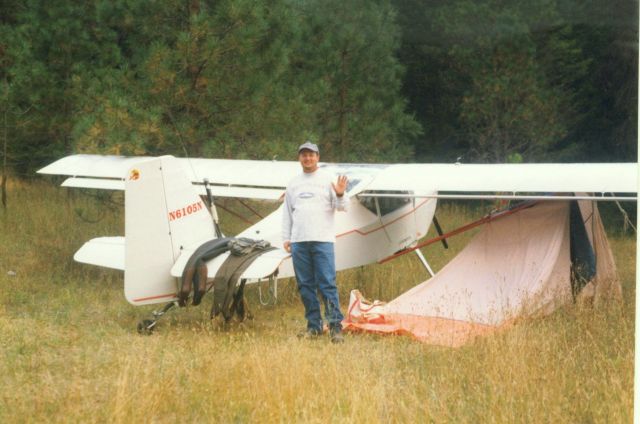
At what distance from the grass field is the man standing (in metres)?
0.31

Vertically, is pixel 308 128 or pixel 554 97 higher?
pixel 554 97

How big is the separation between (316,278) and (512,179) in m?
2.57

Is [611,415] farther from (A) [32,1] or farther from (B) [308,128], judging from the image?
(A) [32,1]

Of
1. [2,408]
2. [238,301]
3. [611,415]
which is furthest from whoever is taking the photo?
[238,301]

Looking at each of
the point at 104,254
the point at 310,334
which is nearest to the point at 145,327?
the point at 104,254

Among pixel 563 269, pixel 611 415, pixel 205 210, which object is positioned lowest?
pixel 611 415

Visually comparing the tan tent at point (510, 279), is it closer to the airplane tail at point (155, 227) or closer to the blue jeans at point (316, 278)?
the blue jeans at point (316, 278)

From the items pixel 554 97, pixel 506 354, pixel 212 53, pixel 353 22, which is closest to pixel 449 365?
pixel 506 354

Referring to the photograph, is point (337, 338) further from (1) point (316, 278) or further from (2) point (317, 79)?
(2) point (317, 79)

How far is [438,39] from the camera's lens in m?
23.7

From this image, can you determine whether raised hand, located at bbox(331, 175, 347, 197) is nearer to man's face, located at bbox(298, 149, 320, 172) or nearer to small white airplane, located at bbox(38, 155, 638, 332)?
man's face, located at bbox(298, 149, 320, 172)

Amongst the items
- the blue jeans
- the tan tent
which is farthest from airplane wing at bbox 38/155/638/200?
the blue jeans

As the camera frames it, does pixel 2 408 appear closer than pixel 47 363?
Yes

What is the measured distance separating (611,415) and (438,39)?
20.0m
